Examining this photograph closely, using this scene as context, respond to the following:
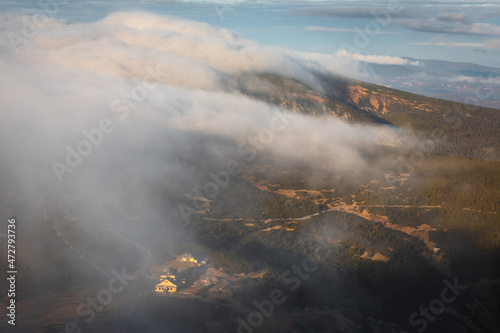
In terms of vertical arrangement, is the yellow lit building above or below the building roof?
below

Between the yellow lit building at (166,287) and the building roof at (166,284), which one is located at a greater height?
the building roof at (166,284)

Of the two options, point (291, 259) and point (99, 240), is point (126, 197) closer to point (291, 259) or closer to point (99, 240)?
point (99, 240)

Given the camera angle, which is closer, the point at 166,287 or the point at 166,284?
the point at 166,287

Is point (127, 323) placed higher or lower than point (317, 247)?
higher

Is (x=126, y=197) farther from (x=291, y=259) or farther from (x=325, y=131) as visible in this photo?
(x=325, y=131)

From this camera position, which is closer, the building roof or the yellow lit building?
the yellow lit building

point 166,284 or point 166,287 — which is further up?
point 166,284

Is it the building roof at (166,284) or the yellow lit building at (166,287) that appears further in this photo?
the building roof at (166,284)

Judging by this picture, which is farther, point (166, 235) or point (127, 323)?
point (166, 235)

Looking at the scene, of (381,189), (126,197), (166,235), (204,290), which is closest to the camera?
(204,290)

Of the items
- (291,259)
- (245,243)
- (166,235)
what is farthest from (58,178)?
(291,259)

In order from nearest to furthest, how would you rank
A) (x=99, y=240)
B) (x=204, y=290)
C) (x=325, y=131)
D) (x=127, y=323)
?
(x=127, y=323) < (x=204, y=290) < (x=99, y=240) < (x=325, y=131)
